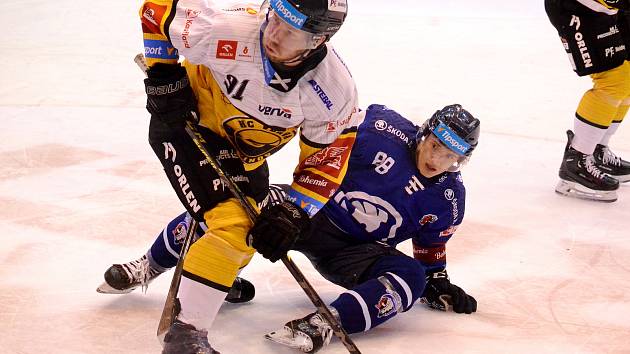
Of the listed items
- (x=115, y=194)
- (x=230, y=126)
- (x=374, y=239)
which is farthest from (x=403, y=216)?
(x=115, y=194)

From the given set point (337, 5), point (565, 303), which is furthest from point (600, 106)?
point (337, 5)

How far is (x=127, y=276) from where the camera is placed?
262cm

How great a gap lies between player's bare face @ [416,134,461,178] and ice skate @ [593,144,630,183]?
1597mm

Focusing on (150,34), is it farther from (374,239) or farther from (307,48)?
(374,239)

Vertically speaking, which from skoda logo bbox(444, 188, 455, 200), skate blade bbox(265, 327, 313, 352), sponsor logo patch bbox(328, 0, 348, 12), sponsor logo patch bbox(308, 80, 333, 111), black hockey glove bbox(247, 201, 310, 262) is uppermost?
sponsor logo patch bbox(328, 0, 348, 12)

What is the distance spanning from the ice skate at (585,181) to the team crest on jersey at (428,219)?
140 cm

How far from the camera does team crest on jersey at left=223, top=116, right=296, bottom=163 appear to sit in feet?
7.37

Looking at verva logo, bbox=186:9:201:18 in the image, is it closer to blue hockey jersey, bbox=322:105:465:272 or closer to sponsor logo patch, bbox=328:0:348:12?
sponsor logo patch, bbox=328:0:348:12

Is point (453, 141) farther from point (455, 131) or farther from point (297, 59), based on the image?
point (297, 59)

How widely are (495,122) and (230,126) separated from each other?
109 inches

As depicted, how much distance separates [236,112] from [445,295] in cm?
91

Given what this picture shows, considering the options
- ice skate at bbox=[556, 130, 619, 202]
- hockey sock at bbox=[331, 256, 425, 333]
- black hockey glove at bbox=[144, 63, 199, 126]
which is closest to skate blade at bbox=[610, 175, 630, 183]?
ice skate at bbox=[556, 130, 619, 202]

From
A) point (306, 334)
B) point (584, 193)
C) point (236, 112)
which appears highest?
point (236, 112)

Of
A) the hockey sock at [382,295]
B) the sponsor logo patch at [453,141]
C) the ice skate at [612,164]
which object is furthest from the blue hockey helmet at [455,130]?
the ice skate at [612,164]
